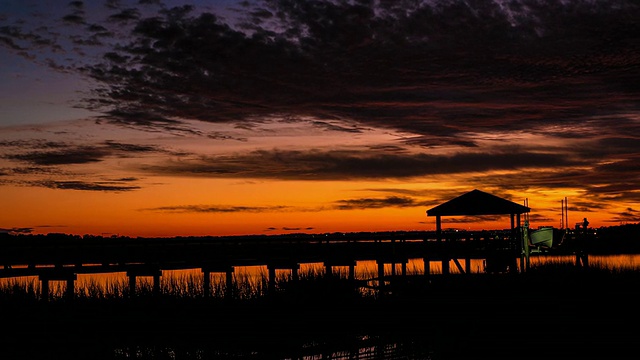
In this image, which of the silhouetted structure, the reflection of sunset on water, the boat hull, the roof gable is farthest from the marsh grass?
the boat hull

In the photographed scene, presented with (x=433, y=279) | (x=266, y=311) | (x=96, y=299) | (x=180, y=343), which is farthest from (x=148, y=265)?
(x=433, y=279)

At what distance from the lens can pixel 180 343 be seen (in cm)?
1554

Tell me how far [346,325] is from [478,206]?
545 inches

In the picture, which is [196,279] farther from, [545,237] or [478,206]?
[545,237]

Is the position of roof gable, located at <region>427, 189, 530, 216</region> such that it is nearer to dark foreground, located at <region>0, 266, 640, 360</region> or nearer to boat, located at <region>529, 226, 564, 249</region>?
boat, located at <region>529, 226, 564, 249</region>

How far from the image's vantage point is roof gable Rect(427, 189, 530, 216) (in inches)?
1208

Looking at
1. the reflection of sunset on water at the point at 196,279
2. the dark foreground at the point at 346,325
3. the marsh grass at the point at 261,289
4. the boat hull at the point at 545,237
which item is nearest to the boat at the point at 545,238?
the boat hull at the point at 545,237

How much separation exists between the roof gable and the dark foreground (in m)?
5.87

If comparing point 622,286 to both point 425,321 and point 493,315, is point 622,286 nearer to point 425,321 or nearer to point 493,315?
point 493,315

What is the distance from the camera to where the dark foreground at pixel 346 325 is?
14.2 m

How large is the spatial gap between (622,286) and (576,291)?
2.00m

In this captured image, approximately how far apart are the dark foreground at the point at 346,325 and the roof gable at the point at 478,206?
5874 millimetres

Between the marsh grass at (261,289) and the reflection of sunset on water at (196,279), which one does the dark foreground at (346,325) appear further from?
the reflection of sunset on water at (196,279)

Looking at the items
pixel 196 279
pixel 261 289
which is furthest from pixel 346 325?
pixel 196 279
